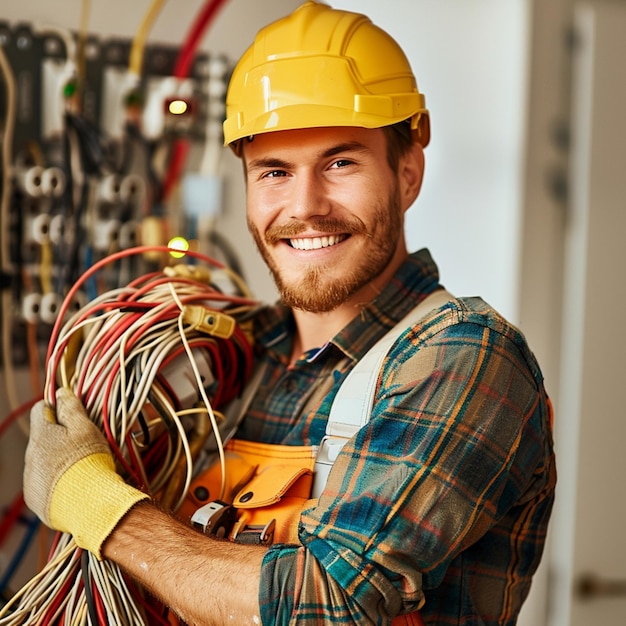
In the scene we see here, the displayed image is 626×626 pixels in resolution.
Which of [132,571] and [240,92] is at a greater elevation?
[240,92]

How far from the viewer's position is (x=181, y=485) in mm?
1452

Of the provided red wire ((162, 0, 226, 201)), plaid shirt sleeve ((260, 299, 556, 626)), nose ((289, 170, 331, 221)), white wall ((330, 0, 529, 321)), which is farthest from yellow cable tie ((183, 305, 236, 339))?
white wall ((330, 0, 529, 321))

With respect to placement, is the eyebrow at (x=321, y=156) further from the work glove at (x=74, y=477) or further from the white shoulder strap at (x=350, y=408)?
the work glove at (x=74, y=477)

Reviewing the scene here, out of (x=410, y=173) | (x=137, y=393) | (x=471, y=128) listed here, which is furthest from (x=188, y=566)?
(x=471, y=128)

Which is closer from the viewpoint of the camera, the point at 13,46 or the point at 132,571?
the point at 132,571

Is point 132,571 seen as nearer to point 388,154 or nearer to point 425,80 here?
point 388,154

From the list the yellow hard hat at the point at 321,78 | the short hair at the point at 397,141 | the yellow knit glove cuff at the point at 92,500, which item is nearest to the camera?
the yellow knit glove cuff at the point at 92,500

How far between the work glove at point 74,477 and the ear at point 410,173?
643 millimetres

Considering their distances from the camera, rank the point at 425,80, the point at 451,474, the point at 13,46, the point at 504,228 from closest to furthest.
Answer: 1. the point at 451,474
2. the point at 13,46
3. the point at 504,228
4. the point at 425,80

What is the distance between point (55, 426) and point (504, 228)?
1.47 m

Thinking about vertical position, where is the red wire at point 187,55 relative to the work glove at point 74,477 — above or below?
above

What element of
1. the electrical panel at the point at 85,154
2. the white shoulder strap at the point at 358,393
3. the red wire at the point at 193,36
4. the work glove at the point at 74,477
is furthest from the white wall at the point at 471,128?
the work glove at the point at 74,477

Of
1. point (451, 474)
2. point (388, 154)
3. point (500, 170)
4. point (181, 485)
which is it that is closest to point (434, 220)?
point (500, 170)

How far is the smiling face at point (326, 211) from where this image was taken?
55.4 inches
